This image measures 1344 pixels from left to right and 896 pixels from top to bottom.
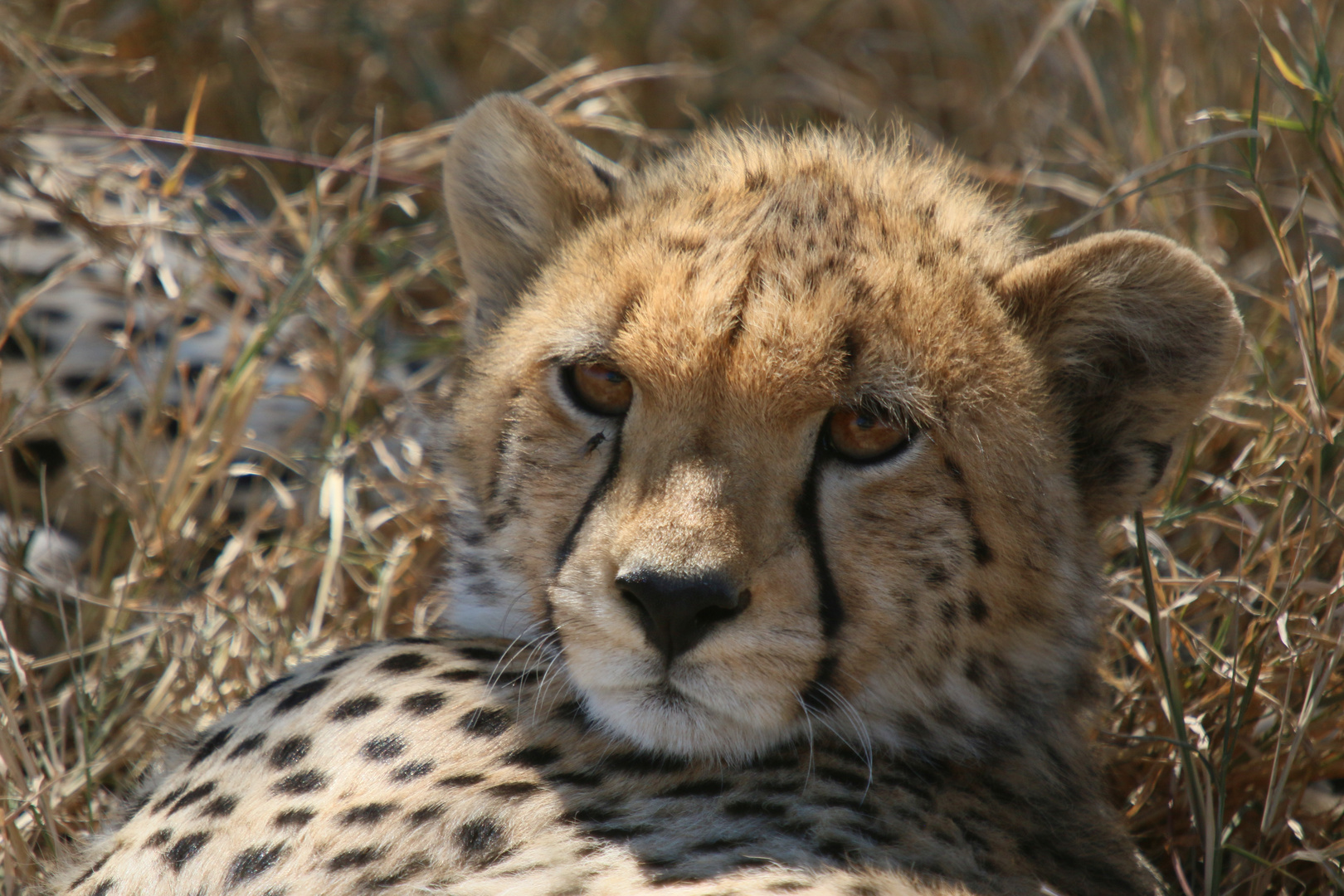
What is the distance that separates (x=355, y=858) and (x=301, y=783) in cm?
16

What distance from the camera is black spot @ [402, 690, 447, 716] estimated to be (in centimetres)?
196

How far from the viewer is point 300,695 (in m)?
2.05

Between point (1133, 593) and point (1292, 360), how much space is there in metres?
0.73

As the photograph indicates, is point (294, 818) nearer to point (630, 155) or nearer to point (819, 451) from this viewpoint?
point (819, 451)

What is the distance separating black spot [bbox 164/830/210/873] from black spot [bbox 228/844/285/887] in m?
0.07

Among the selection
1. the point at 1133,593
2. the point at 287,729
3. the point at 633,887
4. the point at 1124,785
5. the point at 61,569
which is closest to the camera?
the point at 633,887

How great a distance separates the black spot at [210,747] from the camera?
208 cm

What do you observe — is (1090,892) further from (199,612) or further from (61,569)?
(61,569)

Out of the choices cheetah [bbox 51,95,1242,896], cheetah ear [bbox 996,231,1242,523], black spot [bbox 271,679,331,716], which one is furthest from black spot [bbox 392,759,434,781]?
cheetah ear [bbox 996,231,1242,523]

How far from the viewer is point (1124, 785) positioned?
2.51 m

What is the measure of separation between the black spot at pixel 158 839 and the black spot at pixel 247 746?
135mm

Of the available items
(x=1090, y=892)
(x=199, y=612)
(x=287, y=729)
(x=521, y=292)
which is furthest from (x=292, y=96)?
(x=1090, y=892)

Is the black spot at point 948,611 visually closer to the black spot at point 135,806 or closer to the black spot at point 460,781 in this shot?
the black spot at point 460,781

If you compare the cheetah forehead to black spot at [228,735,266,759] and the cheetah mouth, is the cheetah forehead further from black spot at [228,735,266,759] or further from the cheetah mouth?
black spot at [228,735,266,759]
